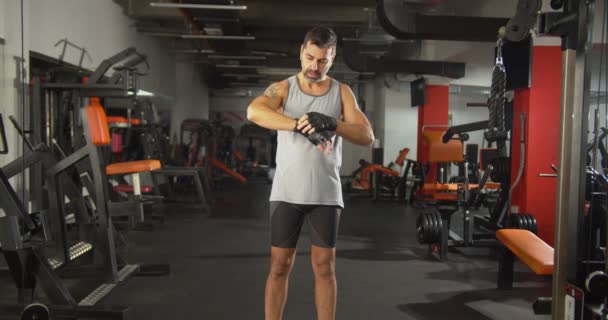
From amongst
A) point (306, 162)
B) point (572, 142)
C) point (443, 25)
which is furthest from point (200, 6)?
point (572, 142)

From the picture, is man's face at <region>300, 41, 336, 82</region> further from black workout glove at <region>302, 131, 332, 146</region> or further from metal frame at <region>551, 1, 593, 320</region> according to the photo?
metal frame at <region>551, 1, 593, 320</region>

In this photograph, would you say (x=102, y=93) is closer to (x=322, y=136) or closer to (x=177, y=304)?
(x=177, y=304)

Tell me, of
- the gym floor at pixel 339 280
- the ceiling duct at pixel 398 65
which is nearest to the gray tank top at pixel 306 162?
the gym floor at pixel 339 280

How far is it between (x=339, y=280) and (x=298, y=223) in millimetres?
1526

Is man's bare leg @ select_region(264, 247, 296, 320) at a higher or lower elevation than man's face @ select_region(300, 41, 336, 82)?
lower

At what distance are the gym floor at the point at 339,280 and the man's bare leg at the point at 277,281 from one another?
27.4 inches

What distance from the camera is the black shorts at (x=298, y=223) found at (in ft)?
5.58

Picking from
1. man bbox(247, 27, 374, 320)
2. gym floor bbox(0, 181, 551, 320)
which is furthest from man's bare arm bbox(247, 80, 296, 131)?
gym floor bbox(0, 181, 551, 320)

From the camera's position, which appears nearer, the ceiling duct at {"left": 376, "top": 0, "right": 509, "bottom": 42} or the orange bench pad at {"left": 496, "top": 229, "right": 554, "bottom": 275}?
the orange bench pad at {"left": 496, "top": 229, "right": 554, "bottom": 275}

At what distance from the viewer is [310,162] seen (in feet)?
5.50

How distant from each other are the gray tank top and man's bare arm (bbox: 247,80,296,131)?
0.03 metres

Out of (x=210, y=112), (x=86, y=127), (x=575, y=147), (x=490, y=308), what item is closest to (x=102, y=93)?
(x=86, y=127)

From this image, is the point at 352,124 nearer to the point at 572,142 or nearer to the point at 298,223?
the point at 298,223

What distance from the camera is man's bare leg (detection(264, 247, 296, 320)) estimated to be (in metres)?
1.73
